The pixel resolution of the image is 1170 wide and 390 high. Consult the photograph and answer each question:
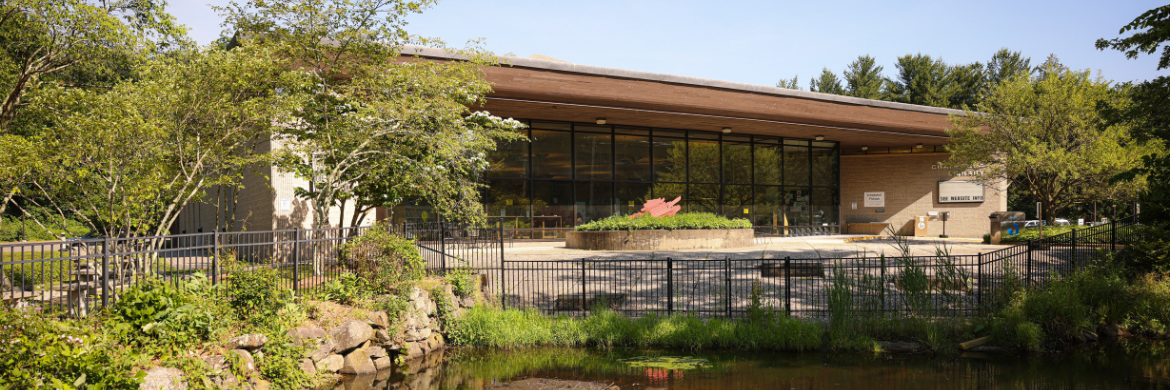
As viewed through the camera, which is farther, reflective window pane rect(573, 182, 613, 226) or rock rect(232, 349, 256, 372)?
reflective window pane rect(573, 182, 613, 226)

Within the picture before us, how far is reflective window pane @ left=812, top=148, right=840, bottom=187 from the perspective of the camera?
32.6 meters

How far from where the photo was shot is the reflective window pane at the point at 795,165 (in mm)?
31688

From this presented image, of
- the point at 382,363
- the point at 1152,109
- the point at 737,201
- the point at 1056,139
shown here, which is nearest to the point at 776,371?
the point at 382,363

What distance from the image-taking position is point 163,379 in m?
6.26

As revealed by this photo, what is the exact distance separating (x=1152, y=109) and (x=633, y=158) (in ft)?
54.6

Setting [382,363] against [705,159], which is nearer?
[382,363]

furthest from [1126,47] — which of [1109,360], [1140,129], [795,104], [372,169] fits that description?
[372,169]

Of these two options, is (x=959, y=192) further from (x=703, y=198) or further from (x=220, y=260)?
(x=220, y=260)

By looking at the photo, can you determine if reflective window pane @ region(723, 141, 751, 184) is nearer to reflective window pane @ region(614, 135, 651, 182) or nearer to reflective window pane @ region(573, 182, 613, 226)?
reflective window pane @ region(614, 135, 651, 182)

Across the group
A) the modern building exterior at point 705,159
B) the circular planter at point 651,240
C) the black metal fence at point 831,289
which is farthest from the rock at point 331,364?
the circular planter at point 651,240

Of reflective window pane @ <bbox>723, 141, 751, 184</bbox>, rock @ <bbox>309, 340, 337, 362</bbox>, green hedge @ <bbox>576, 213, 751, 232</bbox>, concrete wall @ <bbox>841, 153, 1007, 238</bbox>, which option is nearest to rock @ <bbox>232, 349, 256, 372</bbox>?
rock @ <bbox>309, 340, 337, 362</bbox>

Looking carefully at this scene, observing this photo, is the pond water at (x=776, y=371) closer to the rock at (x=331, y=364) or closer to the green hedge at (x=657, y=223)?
the rock at (x=331, y=364)

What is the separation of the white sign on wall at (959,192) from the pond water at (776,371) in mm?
24320

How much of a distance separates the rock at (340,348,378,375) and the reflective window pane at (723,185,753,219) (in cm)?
2223
